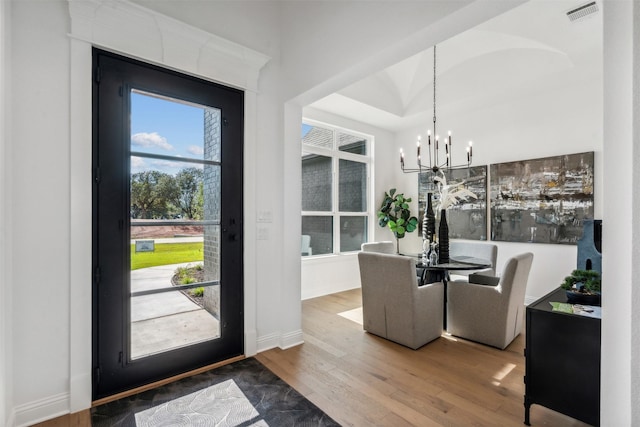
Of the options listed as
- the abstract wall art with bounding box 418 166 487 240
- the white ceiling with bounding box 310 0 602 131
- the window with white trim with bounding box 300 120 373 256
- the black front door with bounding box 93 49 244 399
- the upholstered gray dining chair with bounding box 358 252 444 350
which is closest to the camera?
the black front door with bounding box 93 49 244 399

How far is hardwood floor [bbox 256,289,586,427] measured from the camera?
190 centimetres

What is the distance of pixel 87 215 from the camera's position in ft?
6.71

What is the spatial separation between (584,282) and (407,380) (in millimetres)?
1339

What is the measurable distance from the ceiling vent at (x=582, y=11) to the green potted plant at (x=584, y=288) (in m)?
2.38

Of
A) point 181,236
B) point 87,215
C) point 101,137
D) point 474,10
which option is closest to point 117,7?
point 101,137

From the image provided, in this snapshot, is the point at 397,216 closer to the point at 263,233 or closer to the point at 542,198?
the point at 542,198

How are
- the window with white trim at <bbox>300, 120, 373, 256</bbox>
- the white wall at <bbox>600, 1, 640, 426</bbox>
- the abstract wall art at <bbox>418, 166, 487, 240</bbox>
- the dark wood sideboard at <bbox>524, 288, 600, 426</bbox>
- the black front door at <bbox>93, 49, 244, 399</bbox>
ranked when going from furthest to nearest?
the window with white trim at <bbox>300, 120, 373, 256</bbox>
the abstract wall art at <bbox>418, 166, 487, 240</bbox>
the black front door at <bbox>93, 49, 244, 399</bbox>
the dark wood sideboard at <bbox>524, 288, 600, 426</bbox>
the white wall at <bbox>600, 1, 640, 426</bbox>

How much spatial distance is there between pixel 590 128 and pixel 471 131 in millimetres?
1424

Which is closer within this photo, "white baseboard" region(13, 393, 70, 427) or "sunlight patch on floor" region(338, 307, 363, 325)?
"white baseboard" region(13, 393, 70, 427)

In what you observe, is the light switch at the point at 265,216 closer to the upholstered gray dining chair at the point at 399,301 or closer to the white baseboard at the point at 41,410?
the upholstered gray dining chair at the point at 399,301

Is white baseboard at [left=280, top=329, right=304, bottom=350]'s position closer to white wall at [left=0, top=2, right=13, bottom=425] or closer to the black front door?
the black front door

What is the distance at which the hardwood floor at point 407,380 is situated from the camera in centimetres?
190

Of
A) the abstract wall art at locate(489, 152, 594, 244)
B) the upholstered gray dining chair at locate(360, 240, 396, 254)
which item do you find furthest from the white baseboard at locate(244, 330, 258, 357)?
the abstract wall art at locate(489, 152, 594, 244)

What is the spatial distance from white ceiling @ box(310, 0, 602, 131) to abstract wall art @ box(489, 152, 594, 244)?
102cm
